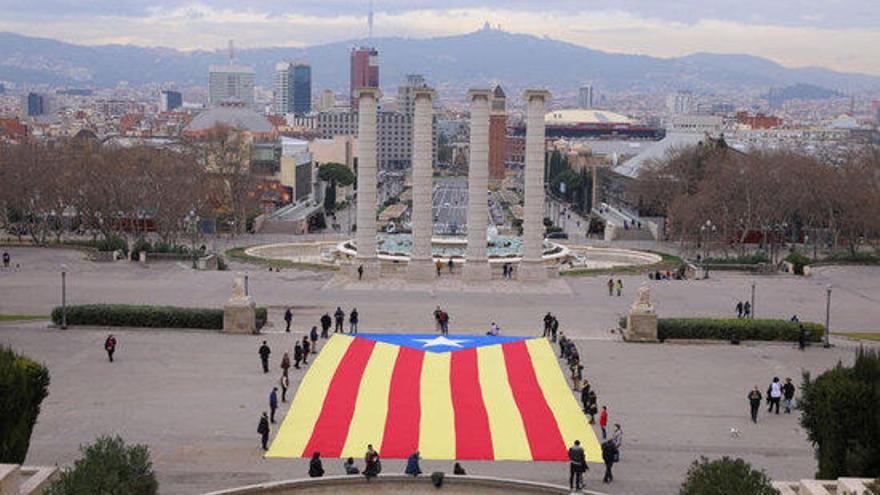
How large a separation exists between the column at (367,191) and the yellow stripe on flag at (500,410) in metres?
18.5

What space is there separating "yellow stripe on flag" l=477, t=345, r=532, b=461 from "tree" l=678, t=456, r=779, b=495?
5.65m

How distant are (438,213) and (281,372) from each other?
88005 millimetres

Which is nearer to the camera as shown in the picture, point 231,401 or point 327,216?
point 231,401

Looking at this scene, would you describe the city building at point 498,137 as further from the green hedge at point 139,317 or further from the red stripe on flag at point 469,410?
the red stripe on flag at point 469,410

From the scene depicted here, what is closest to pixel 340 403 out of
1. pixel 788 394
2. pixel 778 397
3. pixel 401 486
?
pixel 401 486

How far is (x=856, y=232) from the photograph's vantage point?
2633 inches

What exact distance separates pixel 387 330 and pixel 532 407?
37.0 feet

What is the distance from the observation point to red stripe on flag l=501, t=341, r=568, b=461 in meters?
23.1

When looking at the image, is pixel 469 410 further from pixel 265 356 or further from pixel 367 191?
pixel 367 191

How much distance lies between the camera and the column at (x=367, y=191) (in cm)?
5090

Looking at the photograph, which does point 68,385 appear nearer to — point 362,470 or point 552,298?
point 362,470

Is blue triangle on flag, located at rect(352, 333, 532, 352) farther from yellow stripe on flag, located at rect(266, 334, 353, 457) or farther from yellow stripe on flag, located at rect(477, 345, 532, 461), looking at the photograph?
yellow stripe on flag, located at rect(266, 334, 353, 457)

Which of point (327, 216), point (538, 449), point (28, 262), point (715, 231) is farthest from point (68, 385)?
point (327, 216)

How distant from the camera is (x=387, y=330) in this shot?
36938mm
